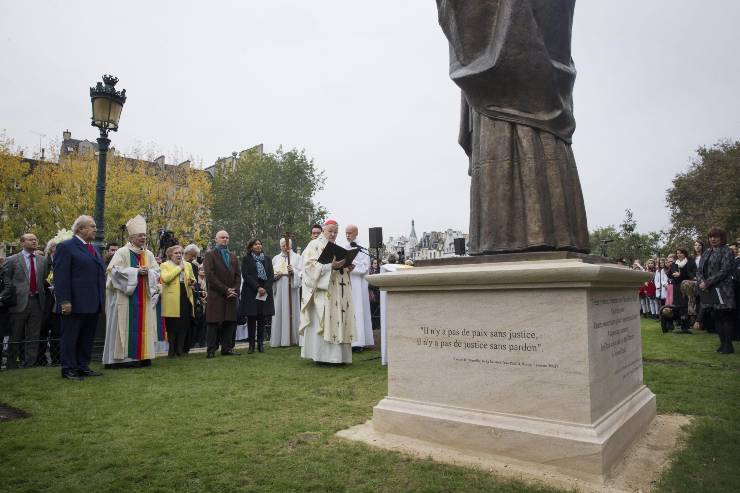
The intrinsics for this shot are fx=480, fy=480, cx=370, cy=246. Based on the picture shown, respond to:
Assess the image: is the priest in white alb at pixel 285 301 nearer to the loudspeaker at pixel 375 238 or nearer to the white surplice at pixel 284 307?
the white surplice at pixel 284 307

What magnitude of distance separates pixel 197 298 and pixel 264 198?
38.4m

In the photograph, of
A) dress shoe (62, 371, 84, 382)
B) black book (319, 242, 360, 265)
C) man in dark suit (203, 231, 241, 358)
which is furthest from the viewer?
man in dark suit (203, 231, 241, 358)

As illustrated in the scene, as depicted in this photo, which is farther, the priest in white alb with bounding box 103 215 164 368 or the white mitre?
the white mitre

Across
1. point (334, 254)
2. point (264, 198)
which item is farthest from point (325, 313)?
point (264, 198)

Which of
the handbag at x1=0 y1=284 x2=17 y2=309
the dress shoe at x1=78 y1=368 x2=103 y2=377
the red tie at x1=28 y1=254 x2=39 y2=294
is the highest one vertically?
the red tie at x1=28 y1=254 x2=39 y2=294

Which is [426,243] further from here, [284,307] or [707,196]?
[284,307]

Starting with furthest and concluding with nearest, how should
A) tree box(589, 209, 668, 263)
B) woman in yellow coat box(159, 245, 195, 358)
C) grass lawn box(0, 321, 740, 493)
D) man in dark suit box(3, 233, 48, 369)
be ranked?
tree box(589, 209, 668, 263) → woman in yellow coat box(159, 245, 195, 358) → man in dark suit box(3, 233, 48, 369) → grass lawn box(0, 321, 740, 493)

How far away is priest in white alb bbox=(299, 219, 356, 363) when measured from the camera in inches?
306

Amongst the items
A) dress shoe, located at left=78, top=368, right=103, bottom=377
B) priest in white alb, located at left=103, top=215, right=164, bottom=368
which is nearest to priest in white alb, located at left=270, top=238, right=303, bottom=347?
priest in white alb, located at left=103, top=215, right=164, bottom=368

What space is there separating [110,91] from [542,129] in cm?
814

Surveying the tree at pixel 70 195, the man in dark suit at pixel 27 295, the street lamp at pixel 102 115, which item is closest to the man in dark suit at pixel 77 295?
the street lamp at pixel 102 115

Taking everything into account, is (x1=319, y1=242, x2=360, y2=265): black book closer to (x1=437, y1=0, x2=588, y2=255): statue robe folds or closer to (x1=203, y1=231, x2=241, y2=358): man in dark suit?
(x1=203, y1=231, x2=241, y2=358): man in dark suit

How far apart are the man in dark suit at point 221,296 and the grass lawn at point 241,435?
2.11 m

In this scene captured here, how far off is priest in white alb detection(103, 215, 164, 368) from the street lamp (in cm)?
99
